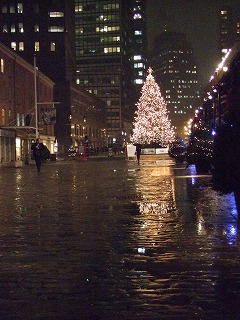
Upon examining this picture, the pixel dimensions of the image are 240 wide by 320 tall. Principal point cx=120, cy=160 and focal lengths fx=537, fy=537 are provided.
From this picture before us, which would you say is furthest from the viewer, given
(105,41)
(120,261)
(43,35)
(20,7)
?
(105,41)

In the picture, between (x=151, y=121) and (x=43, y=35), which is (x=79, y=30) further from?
(x=151, y=121)

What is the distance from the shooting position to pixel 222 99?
56.7 feet

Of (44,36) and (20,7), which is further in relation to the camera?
(44,36)

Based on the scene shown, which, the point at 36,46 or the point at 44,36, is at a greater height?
the point at 44,36

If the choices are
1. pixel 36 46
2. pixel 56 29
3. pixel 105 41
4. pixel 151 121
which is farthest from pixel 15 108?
pixel 105 41

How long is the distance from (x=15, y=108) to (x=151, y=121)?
17.6 metres

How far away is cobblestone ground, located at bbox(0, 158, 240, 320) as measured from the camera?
5.20 meters

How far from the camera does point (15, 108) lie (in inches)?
2280

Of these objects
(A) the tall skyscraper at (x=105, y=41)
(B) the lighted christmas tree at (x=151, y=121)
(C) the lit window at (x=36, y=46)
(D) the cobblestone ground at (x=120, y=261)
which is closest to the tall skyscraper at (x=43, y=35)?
(C) the lit window at (x=36, y=46)

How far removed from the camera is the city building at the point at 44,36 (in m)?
102

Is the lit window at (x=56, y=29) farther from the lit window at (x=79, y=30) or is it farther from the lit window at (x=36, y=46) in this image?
the lit window at (x=79, y=30)

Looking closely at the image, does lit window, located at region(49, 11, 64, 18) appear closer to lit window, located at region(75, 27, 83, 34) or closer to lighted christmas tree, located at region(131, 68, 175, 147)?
lighted christmas tree, located at region(131, 68, 175, 147)

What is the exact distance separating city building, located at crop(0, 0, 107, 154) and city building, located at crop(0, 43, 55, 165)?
36693 millimetres

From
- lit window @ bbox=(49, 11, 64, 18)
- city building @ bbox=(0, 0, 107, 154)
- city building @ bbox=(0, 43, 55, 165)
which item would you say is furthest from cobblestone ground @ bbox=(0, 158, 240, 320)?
lit window @ bbox=(49, 11, 64, 18)
